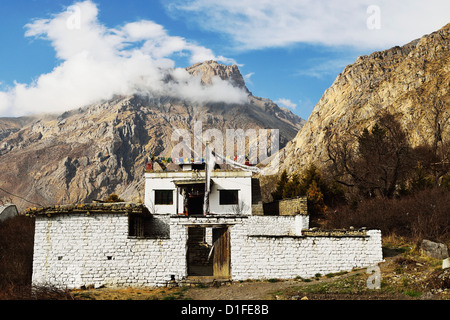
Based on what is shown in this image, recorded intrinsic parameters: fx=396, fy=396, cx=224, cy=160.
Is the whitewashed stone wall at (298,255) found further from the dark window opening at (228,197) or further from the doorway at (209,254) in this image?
the dark window opening at (228,197)

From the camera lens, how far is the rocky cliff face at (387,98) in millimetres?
80062

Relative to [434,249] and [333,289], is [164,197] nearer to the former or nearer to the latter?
[333,289]

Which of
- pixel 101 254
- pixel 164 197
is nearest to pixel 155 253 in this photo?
pixel 101 254

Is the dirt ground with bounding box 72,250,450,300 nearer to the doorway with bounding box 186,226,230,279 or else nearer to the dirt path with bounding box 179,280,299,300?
the dirt path with bounding box 179,280,299,300

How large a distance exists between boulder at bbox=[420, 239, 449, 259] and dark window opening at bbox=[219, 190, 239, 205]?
1544 centimetres

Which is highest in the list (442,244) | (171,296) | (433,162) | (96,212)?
(433,162)

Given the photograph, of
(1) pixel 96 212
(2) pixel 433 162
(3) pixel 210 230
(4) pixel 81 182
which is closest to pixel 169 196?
(3) pixel 210 230

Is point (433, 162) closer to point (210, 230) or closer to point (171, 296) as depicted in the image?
point (210, 230)

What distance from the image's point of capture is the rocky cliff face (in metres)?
80.1

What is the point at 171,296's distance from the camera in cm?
1603

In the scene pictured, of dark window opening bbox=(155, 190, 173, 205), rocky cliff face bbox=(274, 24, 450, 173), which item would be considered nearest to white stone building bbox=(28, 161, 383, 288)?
dark window opening bbox=(155, 190, 173, 205)

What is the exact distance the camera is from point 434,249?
18.2m
